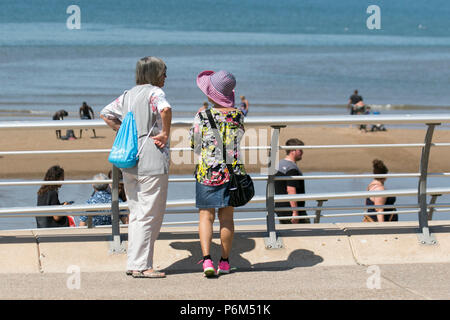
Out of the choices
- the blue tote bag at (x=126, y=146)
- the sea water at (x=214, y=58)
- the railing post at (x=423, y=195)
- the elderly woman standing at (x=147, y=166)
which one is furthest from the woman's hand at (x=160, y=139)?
the sea water at (x=214, y=58)

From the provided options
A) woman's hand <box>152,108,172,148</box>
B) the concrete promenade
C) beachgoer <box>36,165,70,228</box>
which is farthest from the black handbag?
beachgoer <box>36,165,70,228</box>

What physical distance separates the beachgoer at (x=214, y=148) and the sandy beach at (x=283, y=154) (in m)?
10.8

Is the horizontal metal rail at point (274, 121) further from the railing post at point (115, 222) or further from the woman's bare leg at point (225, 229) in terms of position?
the woman's bare leg at point (225, 229)

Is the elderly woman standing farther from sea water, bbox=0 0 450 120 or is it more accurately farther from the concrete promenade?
sea water, bbox=0 0 450 120

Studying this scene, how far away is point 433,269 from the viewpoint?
560cm

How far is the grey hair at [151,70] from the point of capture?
17.4 ft

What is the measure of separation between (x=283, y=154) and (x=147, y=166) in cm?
1429

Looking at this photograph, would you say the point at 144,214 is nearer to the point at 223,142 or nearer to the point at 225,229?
the point at 225,229

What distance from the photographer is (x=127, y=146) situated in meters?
5.20

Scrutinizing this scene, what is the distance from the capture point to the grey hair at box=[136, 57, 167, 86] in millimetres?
5309

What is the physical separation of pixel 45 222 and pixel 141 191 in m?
2.94

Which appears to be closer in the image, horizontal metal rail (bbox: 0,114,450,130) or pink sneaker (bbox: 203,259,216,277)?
pink sneaker (bbox: 203,259,216,277)

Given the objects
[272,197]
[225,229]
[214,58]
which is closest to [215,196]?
[225,229]

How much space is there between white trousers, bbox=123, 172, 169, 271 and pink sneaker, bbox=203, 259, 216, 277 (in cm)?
38
